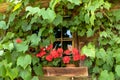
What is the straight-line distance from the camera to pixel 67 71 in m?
3.25

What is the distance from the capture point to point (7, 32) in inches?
143

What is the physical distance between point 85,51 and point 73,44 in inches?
17.1

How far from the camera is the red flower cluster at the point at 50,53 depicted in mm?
3268

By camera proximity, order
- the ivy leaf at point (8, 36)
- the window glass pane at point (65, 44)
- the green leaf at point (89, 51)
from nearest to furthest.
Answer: the green leaf at point (89, 51) → the ivy leaf at point (8, 36) → the window glass pane at point (65, 44)

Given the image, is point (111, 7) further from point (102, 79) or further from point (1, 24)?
point (1, 24)

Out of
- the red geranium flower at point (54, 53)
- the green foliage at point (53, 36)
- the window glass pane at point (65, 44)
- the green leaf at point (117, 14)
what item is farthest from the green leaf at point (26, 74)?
the green leaf at point (117, 14)

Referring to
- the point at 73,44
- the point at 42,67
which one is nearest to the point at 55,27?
the point at 73,44

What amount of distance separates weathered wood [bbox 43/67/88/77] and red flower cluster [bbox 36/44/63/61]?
123 millimetres

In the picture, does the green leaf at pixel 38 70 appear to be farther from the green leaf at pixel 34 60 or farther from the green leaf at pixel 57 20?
the green leaf at pixel 57 20

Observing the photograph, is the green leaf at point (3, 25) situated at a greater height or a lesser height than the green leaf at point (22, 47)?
greater

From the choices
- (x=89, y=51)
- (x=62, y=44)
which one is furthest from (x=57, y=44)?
(x=89, y=51)

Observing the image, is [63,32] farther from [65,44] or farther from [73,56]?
[73,56]

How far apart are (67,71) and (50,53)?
276 millimetres

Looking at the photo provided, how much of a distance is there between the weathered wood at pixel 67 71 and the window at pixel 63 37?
34cm
